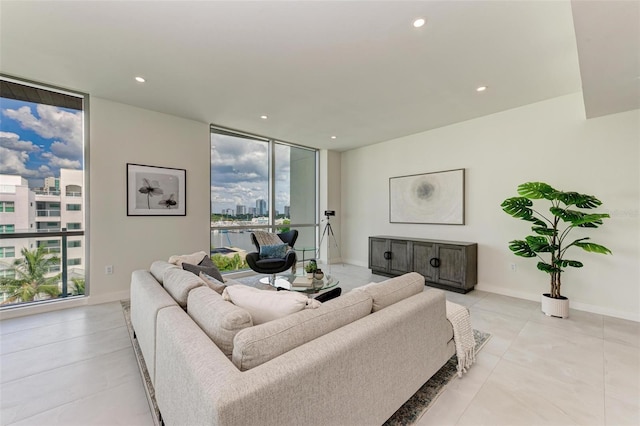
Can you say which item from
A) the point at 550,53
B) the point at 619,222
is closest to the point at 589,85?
the point at 550,53

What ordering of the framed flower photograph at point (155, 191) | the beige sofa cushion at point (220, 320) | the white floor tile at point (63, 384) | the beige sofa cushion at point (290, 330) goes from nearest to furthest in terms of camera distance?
1. the beige sofa cushion at point (290, 330)
2. the beige sofa cushion at point (220, 320)
3. the white floor tile at point (63, 384)
4. the framed flower photograph at point (155, 191)

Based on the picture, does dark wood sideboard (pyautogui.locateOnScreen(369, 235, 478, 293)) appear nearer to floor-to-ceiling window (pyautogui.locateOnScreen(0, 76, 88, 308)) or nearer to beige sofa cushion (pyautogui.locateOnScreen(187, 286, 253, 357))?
beige sofa cushion (pyautogui.locateOnScreen(187, 286, 253, 357))

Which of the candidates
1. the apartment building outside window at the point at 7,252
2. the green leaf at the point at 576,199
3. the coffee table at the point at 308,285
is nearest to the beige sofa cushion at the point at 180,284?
the coffee table at the point at 308,285

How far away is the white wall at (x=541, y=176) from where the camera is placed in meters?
3.06

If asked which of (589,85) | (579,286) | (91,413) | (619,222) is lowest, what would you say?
(91,413)

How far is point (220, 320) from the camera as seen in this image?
4.00 feet

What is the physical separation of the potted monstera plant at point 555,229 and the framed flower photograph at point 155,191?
15.2ft

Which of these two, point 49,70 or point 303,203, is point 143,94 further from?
point 303,203

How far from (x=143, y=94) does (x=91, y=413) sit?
11.0 ft

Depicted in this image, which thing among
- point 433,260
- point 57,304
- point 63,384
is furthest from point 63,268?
point 433,260

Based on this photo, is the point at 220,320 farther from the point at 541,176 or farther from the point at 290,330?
the point at 541,176

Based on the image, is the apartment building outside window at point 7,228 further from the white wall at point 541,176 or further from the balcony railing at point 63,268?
the white wall at point 541,176

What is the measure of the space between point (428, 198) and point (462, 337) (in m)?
3.12

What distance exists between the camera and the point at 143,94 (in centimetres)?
340
